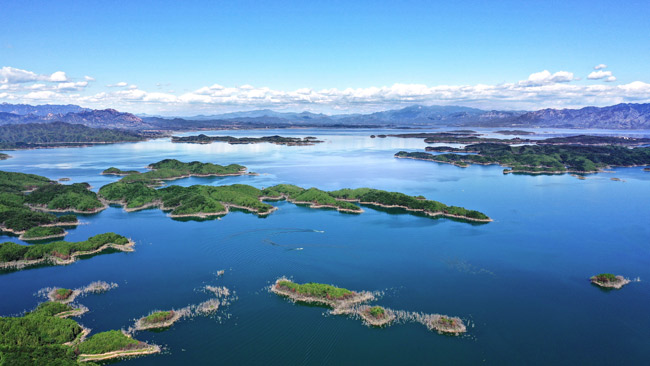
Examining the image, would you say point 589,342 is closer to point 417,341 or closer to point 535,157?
point 417,341

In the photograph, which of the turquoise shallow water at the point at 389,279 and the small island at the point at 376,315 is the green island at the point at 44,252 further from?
the small island at the point at 376,315

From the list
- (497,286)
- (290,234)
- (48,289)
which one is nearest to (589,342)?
(497,286)

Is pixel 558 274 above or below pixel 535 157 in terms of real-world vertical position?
below

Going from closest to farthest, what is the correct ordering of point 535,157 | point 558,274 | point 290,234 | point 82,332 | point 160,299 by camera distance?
point 82,332 → point 160,299 → point 558,274 → point 290,234 → point 535,157

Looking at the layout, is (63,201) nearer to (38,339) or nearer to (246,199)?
(246,199)

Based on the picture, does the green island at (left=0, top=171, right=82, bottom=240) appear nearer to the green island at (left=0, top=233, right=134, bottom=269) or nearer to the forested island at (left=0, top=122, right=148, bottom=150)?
the green island at (left=0, top=233, right=134, bottom=269)

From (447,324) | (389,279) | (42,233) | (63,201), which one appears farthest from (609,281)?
(63,201)
